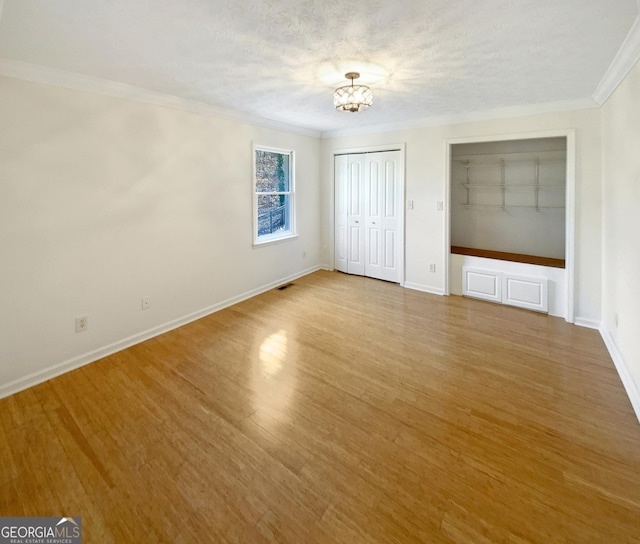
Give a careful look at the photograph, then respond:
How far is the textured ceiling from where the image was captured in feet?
5.68

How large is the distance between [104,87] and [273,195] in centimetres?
250

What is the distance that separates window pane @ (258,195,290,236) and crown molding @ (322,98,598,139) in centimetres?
157

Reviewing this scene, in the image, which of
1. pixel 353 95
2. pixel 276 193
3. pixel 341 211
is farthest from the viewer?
pixel 341 211

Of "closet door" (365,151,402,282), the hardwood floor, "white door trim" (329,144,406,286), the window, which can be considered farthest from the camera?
"closet door" (365,151,402,282)

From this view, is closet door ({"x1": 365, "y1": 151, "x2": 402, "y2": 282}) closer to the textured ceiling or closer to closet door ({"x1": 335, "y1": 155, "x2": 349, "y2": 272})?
closet door ({"x1": 335, "y1": 155, "x2": 349, "y2": 272})

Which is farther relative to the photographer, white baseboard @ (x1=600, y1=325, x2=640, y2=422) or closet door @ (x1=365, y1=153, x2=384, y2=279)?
closet door @ (x1=365, y1=153, x2=384, y2=279)

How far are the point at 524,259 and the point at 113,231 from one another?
15.4ft

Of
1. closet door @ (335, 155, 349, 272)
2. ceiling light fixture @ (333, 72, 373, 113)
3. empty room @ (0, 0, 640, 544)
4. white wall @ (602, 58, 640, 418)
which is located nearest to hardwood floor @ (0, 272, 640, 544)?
empty room @ (0, 0, 640, 544)

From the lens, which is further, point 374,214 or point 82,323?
point 374,214

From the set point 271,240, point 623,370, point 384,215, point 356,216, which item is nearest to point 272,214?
point 271,240

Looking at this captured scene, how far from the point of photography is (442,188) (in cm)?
447

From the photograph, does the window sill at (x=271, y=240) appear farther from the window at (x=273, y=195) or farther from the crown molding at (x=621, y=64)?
the crown molding at (x=621, y=64)

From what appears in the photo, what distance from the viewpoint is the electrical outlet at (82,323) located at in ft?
9.20

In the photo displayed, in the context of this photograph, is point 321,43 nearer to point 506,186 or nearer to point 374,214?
point 374,214
